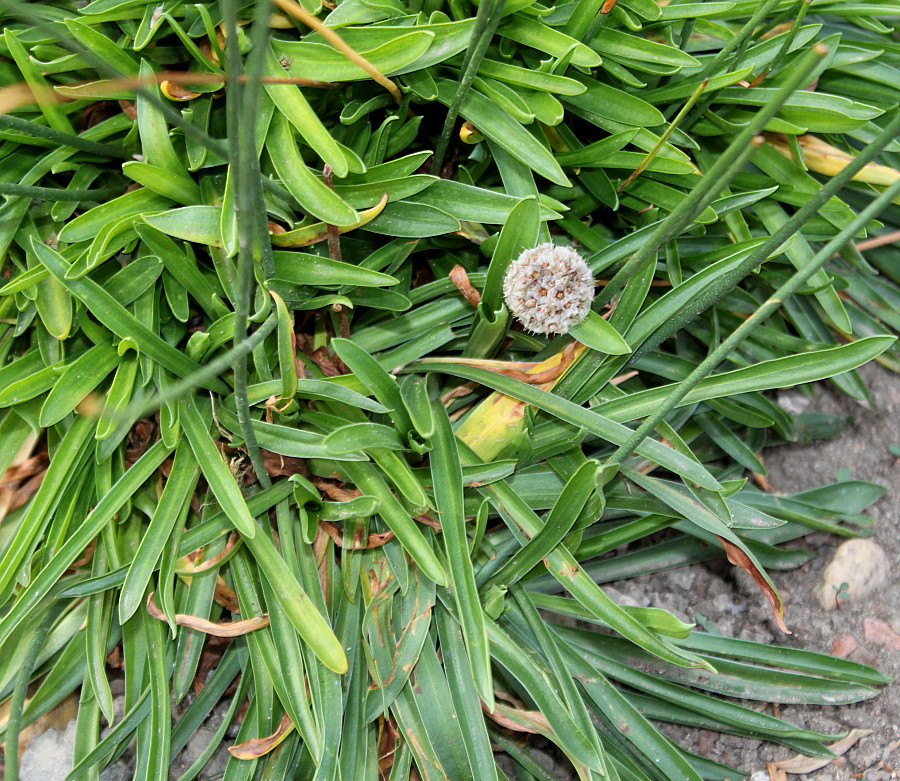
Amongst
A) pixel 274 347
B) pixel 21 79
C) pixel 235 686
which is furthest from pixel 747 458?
pixel 21 79

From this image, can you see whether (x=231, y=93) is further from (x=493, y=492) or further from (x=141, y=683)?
(x=141, y=683)

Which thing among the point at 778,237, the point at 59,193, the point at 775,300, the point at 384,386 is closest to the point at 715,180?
the point at 778,237

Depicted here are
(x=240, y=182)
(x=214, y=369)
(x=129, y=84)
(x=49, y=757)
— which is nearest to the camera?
(x=129, y=84)

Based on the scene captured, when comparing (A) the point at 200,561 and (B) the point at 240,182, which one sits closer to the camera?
(B) the point at 240,182

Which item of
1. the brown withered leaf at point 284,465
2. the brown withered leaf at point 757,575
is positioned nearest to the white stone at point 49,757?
the brown withered leaf at point 284,465

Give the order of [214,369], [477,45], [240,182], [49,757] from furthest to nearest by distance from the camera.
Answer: [49,757], [477,45], [214,369], [240,182]

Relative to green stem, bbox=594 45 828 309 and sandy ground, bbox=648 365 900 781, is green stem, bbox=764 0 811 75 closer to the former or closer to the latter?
green stem, bbox=594 45 828 309

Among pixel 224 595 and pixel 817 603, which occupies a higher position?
pixel 817 603

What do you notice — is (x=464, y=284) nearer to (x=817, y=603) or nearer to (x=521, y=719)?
(x=521, y=719)
